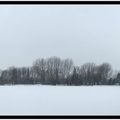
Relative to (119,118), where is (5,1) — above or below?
above

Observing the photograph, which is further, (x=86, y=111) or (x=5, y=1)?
(x=86, y=111)

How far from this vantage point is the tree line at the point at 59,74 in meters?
20.6

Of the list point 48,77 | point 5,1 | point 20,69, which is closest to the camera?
point 5,1

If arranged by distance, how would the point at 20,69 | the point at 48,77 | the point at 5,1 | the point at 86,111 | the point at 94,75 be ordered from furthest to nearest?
the point at 20,69 → the point at 94,75 → the point at 48,77 → the point at 86,111 → the point at 5,1

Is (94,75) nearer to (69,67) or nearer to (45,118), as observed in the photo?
(69,67)

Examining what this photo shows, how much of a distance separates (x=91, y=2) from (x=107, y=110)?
281 centimetres

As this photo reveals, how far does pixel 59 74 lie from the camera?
891 inches

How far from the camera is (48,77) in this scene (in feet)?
67.4

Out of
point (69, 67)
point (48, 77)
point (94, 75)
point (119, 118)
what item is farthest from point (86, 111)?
point (69, 67)

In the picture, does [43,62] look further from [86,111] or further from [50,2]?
[50,2]

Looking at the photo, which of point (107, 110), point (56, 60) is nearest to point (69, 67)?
point (56, 60)

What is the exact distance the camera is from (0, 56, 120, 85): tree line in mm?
20578

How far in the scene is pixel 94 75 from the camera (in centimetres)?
2231

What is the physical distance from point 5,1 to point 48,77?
637 inches
